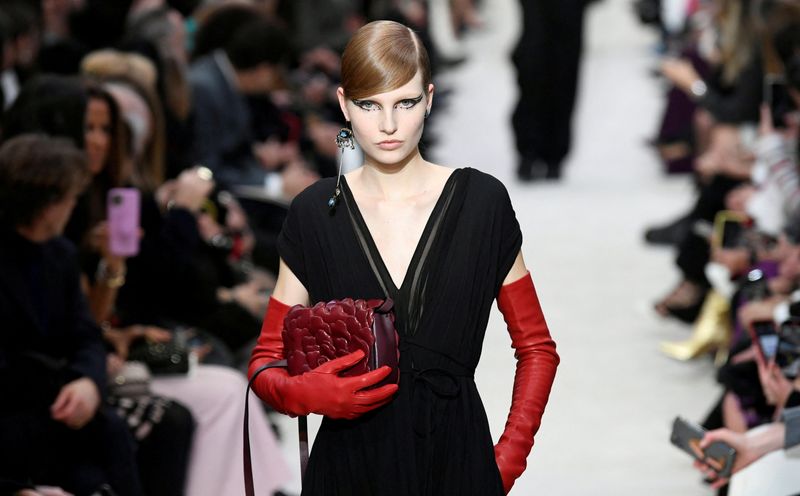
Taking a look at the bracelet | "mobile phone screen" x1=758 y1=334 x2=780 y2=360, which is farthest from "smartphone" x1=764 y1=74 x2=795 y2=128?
the bracelet

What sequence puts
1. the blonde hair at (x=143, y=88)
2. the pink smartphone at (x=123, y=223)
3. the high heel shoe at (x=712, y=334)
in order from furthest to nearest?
the high heel shoe at (x=712, y=334), the blonde hair at (x=143, y=88), the pink smartphone at (x=123, y=223)

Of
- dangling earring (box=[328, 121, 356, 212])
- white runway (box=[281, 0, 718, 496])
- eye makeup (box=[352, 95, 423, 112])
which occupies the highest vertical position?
eye makeup (box=[352, 95, 423, 112])

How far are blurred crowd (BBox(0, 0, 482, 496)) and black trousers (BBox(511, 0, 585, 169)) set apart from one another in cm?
206

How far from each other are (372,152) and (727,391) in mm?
2214

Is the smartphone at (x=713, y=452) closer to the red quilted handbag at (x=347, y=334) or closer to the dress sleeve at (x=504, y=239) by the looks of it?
the dress sleeve at (x=504, y=239)

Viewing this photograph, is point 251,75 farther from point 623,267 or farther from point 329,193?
point 329,193

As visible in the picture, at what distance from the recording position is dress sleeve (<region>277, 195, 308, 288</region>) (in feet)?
8.59

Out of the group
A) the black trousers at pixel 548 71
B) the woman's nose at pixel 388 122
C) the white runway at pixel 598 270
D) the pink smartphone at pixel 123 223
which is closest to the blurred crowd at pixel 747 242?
the white runway at pixel 598 270

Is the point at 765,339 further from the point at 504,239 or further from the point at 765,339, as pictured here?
the point at 504,239

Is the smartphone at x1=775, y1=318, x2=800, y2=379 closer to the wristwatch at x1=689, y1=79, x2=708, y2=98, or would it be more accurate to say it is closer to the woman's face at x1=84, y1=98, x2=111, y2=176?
the woman's face at x1=84, y1=98, x2=111, y2=176

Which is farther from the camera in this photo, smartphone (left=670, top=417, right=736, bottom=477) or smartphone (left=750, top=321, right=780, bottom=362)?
smartphone (left=750, top=321, right=780, bottom=362)

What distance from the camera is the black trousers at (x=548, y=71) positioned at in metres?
9.41

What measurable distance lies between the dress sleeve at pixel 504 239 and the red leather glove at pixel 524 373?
0.03m

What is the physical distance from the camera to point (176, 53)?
6578 mm
